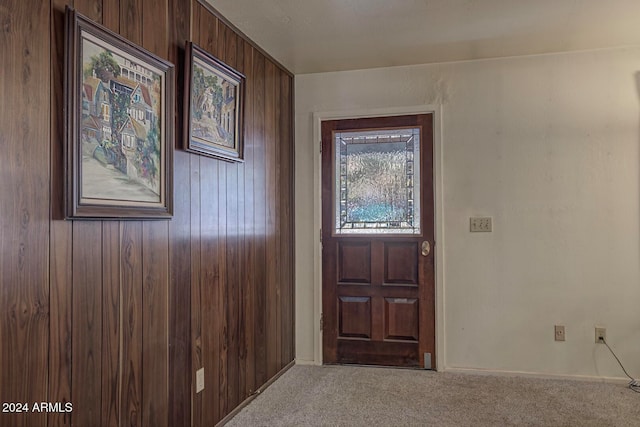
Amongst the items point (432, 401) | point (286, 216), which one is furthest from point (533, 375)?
point (286, 216)

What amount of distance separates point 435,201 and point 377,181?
17.9 inches

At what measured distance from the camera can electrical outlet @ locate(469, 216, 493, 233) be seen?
329 centimetres

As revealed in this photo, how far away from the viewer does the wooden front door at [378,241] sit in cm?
340

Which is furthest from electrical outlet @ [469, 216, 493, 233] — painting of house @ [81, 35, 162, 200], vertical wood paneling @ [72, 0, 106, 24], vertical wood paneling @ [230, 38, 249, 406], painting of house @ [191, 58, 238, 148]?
vertical wood paneling @ [72, 0, 106, 24]

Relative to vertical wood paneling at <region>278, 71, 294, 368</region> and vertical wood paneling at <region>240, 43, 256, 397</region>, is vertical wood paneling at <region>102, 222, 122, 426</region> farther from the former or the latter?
vertical wood paneling at <region>278, 71, 294, 368</region>

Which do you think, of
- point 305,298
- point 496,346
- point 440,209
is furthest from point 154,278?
point 496,346

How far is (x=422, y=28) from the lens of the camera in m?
2.75

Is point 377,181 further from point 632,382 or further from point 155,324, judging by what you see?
point 632,382

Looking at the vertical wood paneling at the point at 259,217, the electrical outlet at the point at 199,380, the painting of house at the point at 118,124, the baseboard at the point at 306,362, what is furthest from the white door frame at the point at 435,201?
the painting of house at the point at 118,124

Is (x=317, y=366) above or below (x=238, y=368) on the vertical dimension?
below

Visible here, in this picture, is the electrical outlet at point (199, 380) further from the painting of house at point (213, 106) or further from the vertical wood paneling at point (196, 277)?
the painting of house at point (213, 106)

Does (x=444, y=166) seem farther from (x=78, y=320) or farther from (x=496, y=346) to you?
(x=78, y=320)

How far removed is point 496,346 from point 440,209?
1.05 metres

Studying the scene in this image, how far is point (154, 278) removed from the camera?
198 centimetres
